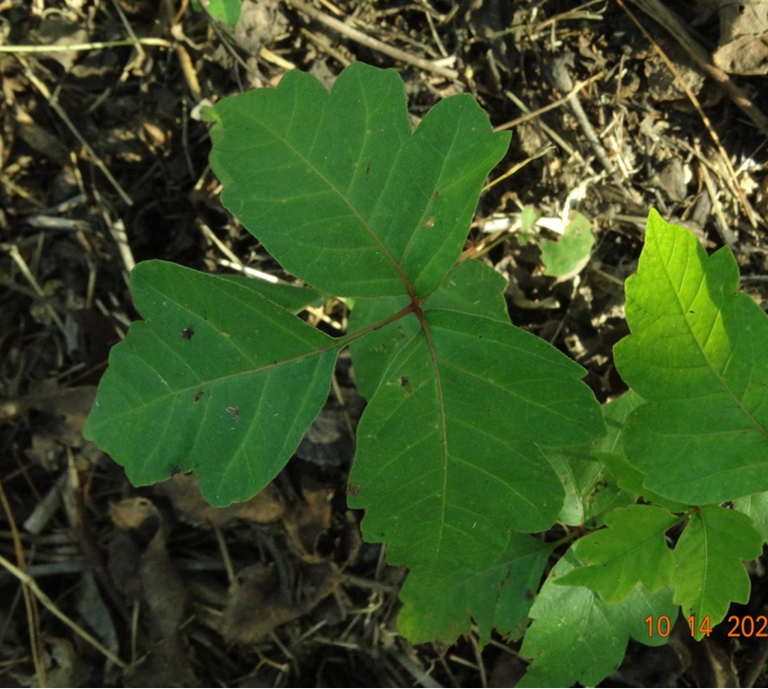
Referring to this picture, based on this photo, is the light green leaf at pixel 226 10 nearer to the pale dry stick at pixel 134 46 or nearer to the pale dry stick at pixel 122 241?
the pale dry stick at pixel 134 46

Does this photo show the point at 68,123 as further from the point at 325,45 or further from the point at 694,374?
the point at 694,374

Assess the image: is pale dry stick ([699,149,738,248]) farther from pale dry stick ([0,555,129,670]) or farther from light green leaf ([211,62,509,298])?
pale dry stick ([0,555,129,670])

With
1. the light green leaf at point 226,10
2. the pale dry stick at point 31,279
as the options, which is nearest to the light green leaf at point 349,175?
the light green leaf at point 226,10

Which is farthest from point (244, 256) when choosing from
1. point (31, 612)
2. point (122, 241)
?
point (31, 612)

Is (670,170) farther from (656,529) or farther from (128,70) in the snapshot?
(128,70)

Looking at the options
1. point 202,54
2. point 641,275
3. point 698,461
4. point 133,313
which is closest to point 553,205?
point 641,275

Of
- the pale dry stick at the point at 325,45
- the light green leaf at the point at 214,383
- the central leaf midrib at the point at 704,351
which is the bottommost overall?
the light green leaf at the point at 214,383
